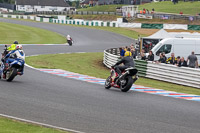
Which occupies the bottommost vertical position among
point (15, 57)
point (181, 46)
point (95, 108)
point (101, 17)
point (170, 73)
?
point (170, 73)

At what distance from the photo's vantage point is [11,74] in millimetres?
14930

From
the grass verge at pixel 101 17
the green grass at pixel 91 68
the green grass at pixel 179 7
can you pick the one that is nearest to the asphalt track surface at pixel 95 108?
the green grass at pixel 91 68

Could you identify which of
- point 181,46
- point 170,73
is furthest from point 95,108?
point 181,46

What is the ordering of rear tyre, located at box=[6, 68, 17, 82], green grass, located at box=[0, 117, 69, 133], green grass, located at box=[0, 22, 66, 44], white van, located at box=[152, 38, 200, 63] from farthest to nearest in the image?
green grass, located at box=[0, 22, 66, 44], white van, located at box=[152, 38, 200, 63], rear tyre, located at box=[6, 68, 17, 82], green grass, located at box=[0, 117, 69, 133]

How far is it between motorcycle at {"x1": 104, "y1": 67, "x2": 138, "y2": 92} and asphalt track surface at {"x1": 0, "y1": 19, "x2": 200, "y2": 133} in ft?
0.82

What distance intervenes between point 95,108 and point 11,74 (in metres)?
5.16

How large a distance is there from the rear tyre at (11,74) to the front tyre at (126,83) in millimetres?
4139

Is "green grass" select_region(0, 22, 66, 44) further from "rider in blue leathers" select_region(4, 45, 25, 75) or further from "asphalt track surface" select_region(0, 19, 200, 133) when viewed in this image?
"asphalt track surface" select_region(0, 19, 200, 133)

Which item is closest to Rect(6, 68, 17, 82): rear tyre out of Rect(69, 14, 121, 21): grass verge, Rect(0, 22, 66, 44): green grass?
Rect(0, 22, 66, 44): green grass

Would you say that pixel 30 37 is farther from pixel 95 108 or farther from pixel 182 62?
pixel 95 108

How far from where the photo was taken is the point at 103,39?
171 feet

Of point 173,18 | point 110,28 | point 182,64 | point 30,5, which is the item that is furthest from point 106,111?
point 30,5

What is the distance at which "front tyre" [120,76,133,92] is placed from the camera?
1446 cm

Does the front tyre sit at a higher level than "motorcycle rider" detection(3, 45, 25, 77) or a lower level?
lower
